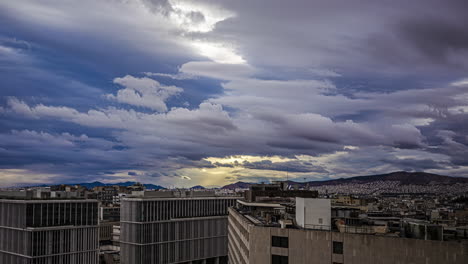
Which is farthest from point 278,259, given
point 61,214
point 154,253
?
point 154,253

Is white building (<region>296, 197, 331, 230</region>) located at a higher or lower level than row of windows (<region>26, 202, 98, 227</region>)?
higher

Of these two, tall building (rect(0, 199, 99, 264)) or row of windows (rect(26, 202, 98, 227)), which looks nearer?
tall building (rect(0, 199, 99, 264))

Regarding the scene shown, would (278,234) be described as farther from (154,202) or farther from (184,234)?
(184,234)

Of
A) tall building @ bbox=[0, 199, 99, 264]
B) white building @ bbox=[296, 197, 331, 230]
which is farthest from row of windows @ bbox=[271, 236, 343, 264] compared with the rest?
tall building @ bbox=[0, 199, 99, 264]

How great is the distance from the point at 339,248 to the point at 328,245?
1.72 meters

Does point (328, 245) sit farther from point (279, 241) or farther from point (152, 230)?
point (152, 230)

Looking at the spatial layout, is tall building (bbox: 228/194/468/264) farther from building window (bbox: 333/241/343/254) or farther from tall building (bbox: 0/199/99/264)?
tall building (bbox: 0/199/99/264)

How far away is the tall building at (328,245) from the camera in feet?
177

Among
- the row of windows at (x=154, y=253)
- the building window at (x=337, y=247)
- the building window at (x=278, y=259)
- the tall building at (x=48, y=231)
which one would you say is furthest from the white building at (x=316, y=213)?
the row of windows at (x=154, y=253)

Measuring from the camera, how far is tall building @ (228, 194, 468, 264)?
177 feet

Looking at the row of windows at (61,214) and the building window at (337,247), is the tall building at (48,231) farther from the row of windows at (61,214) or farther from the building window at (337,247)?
the building window at (337,247)

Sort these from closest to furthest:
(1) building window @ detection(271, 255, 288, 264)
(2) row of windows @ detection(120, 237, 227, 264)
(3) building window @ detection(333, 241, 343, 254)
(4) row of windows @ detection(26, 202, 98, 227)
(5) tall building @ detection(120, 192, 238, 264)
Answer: (3) building window @ detection(333, 241, 343, 254) < (1) building window @ detection(271, 255, 288, 264) < (4) row of windows @ detection(26, 202, 98, 227) < (2) row of windows @ detection(120, 237, 227, 264) < (5) tall building @ detection(120, 192, 238, 264)

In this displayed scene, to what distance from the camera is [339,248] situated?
61719 mm

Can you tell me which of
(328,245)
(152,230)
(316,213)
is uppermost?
(316,213)
